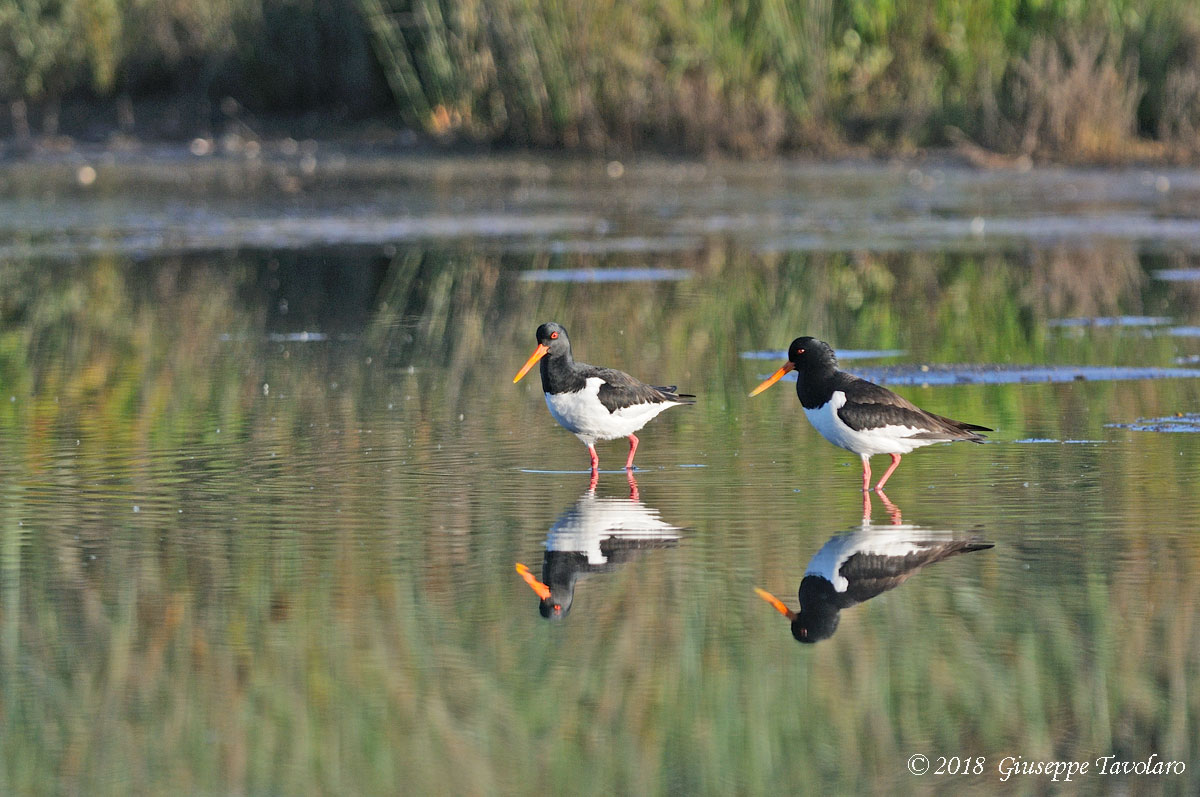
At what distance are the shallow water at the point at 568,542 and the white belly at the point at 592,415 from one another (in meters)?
0.21

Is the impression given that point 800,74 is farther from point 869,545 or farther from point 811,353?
point 869,545

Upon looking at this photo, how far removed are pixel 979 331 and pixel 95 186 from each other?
47.1 ft

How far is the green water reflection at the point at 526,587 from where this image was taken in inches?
206

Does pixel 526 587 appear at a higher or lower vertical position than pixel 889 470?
lower

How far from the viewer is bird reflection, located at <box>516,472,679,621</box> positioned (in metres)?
6.70

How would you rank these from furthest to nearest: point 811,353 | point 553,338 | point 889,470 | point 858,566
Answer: point 553,338 → point 811,353 → point 889,470 → point 858,566

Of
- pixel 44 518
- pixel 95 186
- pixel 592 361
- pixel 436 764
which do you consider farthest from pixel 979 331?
pixel 95 186

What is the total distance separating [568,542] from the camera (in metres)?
7.45

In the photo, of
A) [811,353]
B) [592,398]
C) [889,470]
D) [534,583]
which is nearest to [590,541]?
[534,583]

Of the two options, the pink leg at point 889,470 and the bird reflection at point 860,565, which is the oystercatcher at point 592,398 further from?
the bird reflection at point 860,565

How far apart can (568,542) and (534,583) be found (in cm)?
69

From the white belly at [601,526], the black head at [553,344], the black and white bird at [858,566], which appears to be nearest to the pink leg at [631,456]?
the black head at [553,344]

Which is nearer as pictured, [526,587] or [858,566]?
[526,587]

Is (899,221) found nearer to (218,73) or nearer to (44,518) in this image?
(218,73)
